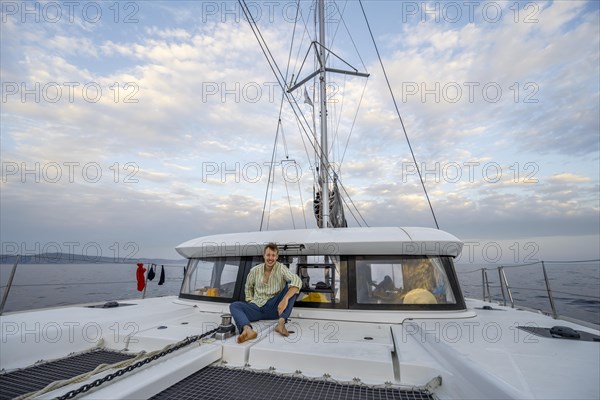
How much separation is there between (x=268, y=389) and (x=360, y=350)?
957 mm

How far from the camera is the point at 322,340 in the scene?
3.28 m

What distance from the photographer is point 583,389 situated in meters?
1.90

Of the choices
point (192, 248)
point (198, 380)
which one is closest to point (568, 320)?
point (198, 380)

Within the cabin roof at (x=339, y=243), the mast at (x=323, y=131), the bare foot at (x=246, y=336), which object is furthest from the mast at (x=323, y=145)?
the bare foot at (x=246, y=336)

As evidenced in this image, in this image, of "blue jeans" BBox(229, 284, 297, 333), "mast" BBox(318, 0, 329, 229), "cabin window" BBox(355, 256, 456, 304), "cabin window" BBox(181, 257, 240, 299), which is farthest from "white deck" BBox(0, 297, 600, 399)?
"mast" BBox(318, 0, 329, 229)

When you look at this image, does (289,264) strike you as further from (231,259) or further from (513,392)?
(513,392)

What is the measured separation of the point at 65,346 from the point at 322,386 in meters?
2.87

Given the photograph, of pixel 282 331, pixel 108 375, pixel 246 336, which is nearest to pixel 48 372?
pixel 108 375

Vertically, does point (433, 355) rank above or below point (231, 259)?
below

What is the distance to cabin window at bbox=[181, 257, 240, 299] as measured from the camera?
518 cm

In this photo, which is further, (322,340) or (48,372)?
(322,340)

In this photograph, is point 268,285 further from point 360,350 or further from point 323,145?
point 323,145

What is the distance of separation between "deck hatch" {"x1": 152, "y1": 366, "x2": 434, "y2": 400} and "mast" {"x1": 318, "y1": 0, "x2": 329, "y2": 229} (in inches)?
184

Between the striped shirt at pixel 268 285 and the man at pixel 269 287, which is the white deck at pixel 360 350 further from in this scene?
the striped shirt at pixel 268 285
